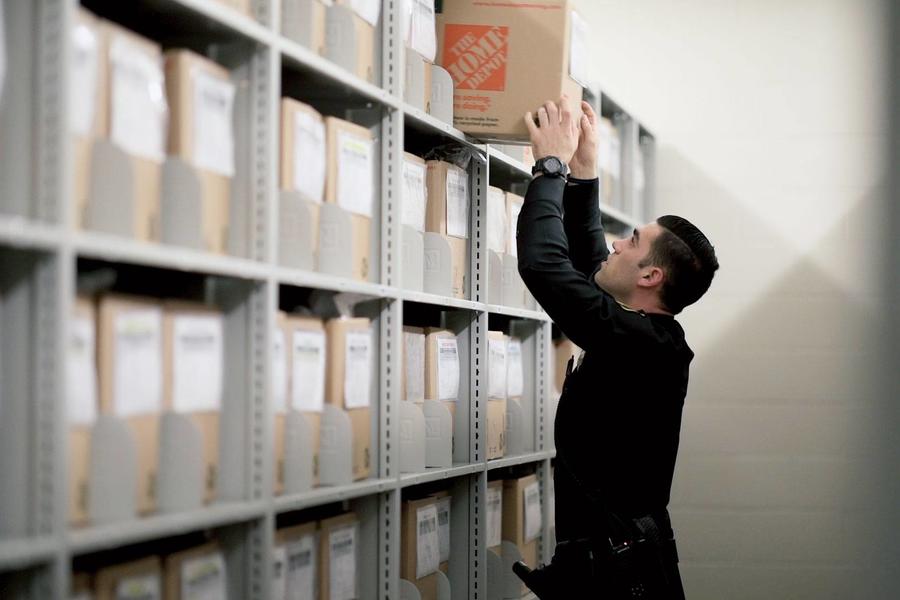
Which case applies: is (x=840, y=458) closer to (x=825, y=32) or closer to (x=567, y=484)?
(x=825, y=32)

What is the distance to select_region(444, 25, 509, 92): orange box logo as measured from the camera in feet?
8.48

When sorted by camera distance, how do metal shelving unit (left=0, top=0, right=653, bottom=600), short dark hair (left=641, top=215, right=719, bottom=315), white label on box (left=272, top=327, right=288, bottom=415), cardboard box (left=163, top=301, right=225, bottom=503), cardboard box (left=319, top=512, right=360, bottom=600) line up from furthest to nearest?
short dark hair (left=641, top=215, right=719, bottom=315), cardboard box (left=319, top=512, right=360, bottom=600), white label on box (left=272, top=327, right=288, bottom=415), cardboard box (left=163, top=301, right=225, bottom=503), metal shelving unit (left=0, top=0, right=653, bottom=600)

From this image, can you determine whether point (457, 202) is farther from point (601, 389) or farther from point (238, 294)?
point (238, 294)

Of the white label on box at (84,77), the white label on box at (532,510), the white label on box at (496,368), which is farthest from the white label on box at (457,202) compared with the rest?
the white label on box at (84,77)

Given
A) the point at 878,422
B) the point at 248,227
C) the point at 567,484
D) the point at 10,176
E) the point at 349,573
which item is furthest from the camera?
the point at 878,422

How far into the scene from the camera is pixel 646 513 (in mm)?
2406

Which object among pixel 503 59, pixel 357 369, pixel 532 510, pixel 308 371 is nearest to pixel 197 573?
pixel 308 371

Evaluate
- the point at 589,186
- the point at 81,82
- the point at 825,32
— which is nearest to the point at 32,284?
the point at 81,82

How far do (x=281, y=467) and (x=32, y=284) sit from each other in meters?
0.67

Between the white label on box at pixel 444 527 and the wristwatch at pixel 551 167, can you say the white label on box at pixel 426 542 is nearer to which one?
the white label on box at pixel 444 527

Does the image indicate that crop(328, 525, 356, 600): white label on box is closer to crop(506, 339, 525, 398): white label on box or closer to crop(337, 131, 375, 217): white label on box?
crop(337, 131, 375, 217): white label on box

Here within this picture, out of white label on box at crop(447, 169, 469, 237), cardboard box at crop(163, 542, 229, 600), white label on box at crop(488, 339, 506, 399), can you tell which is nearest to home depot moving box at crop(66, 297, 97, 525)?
cardboard box at crop(163, 542, 229, 600)

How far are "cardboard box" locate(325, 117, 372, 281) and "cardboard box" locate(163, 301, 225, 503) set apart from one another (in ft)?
1.37

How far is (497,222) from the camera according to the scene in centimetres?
296
